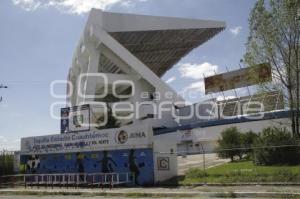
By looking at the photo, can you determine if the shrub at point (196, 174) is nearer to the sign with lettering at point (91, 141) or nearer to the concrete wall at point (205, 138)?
the sign with lettering at point (91, 141)

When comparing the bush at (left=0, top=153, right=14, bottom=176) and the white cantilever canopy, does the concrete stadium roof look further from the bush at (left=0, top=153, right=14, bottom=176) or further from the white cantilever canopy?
the bush at (left=0, top=153, right=14, bottom=176)

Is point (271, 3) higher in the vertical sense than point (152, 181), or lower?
higher

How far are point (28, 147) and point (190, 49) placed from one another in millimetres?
54579

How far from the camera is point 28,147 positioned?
32031mm

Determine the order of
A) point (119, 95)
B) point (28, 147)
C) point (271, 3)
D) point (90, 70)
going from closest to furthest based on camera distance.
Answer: point (271, 3), point (28, 147), point (90, 70), point (119, 95)

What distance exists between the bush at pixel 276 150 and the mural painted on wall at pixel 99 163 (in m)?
6.05

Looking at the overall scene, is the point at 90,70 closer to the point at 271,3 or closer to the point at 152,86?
the point at 152,86

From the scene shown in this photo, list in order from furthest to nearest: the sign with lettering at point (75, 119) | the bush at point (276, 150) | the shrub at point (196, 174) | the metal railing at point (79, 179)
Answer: the sign with lettering at point (75, 119) < the metal railing at point (79, 179) < the shrub at point (196, 174) < the bush at point (276, 150)

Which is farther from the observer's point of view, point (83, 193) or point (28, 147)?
point (28, 147)

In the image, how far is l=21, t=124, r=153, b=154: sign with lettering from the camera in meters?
24.5

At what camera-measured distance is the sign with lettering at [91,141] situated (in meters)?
24.5

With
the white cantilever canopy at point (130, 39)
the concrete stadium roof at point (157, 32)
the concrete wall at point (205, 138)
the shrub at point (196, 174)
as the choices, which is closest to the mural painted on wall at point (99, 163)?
the shrub at point (196, 174)

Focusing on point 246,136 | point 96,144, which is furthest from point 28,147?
point 246,136

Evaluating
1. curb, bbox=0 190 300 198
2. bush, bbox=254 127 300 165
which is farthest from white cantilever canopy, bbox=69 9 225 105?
bush, bbox=254 127 300 165
